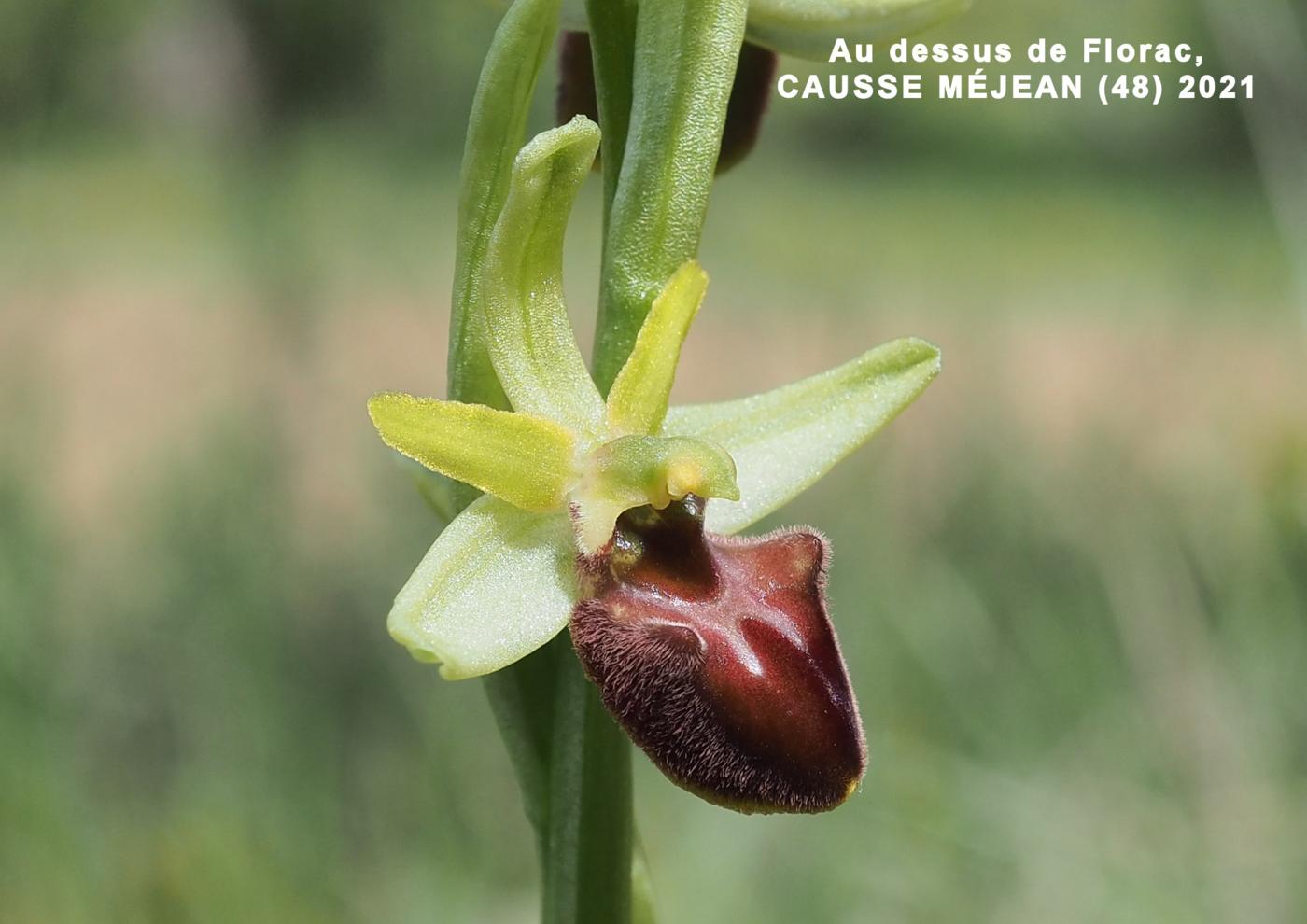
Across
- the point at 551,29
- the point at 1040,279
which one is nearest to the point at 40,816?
the point at 551,29

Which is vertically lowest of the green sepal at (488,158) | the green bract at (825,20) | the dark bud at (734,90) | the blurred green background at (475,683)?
the blurred green background at (475,683)

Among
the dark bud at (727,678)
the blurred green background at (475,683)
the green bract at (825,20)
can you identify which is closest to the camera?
the dark bud at (727,678)

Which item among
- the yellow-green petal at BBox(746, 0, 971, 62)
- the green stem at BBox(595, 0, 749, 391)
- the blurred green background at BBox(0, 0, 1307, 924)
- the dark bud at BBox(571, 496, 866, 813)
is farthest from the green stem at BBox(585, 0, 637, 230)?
the blurred green background at BBox(0, 0, 1307, 924)

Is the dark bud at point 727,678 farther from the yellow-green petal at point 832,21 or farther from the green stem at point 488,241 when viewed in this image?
the yellow-green petal at point 832,21

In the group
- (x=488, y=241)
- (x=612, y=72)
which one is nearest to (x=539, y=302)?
(x=488, y=241)

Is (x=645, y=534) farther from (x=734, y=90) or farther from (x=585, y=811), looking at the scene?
(x=734, y=90)

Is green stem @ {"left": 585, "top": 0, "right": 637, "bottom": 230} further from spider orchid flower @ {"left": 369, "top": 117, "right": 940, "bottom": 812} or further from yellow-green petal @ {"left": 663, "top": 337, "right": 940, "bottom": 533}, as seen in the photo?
yellow-green petal @ {"left": 663, "top": 337, "right": 940, "bottom": 533}

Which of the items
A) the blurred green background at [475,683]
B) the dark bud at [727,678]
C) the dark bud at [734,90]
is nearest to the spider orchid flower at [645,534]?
the dark bud at [727,678]

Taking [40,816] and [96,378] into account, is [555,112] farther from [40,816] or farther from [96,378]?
[96,378]
